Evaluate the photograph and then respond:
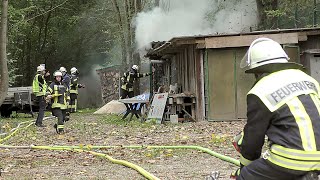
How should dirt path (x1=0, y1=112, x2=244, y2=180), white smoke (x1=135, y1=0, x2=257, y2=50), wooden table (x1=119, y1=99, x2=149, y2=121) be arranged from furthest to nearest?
1. white smoke (x1=135, y1=0, x2=257, y2=50)
2. wooden table (x1=119, y1=99, x2=149, y2=121)
3. dirt path (x1=0, y1=112, x2=244, y2=180)

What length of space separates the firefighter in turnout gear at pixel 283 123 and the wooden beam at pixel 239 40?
448 inches

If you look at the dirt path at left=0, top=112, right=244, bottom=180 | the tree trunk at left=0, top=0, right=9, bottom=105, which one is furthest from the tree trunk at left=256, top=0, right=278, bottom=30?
the tree trunk at left=0, top=0, right=9, bottom=105

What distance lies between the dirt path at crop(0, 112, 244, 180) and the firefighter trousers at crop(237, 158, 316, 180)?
3277 millimetres

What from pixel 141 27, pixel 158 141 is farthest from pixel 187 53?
pixel 141 27

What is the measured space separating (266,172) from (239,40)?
1172 cm

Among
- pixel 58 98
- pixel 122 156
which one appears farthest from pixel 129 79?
pixel 122 156

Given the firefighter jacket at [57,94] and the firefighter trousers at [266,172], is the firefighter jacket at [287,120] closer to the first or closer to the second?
the firefighter trousers at [266,172]

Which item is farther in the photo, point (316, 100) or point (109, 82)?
point (109, 82)

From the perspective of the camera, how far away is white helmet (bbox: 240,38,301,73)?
294 cm

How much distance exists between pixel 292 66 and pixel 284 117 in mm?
358

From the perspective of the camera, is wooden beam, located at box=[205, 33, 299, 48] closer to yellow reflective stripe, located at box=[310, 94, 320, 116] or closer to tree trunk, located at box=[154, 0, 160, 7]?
yellow reflective stripe, located at box=[310, 94, 320, 116]

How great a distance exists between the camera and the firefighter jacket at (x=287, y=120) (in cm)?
274

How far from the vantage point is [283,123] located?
9.06 feet

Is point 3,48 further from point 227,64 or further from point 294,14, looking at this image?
point 294,14
